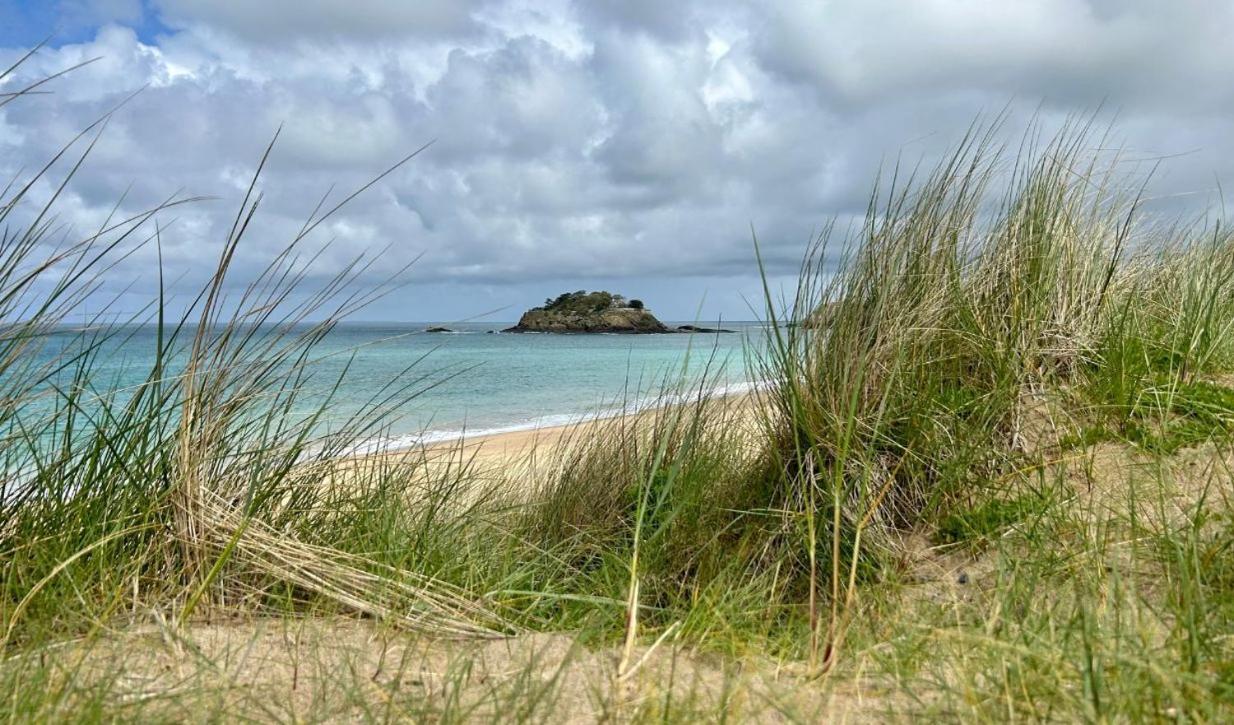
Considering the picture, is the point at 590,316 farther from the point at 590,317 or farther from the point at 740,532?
the point at 740,532

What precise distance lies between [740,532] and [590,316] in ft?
195

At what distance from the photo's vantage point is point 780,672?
2041 millimetres

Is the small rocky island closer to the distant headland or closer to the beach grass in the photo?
the distant headland

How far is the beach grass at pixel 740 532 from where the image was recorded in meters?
1.82

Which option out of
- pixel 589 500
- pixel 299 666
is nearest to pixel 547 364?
pixel 589 500

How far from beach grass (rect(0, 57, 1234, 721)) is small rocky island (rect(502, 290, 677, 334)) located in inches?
2158

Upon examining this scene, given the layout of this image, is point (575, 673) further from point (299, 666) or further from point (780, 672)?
point (299, 666)

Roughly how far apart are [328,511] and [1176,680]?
98.3 inches

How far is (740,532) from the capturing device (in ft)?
10.8

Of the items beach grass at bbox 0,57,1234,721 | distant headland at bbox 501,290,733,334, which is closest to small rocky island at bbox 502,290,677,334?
distant headland at bbox 501,290,733,334

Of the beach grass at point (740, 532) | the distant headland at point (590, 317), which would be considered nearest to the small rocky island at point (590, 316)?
the distant headland at point (590, 317)

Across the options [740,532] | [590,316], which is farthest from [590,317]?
[740,532]

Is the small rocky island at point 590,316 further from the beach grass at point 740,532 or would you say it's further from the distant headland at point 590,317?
the beach grass at point 740,532

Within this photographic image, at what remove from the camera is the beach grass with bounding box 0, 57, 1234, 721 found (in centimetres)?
182
